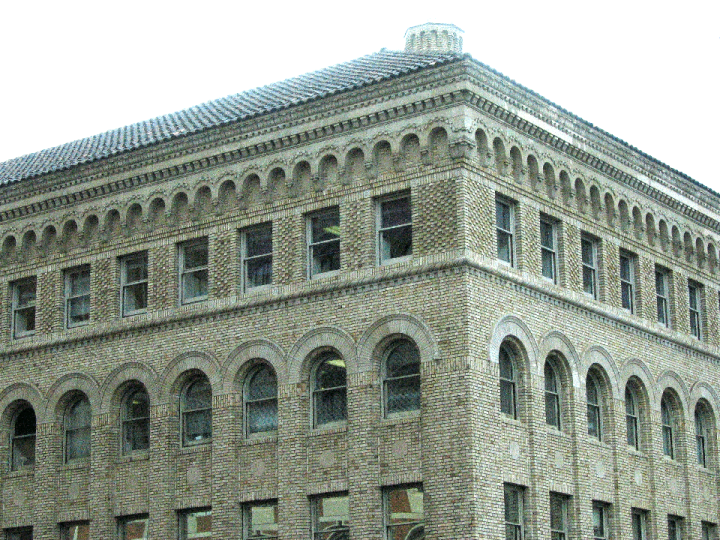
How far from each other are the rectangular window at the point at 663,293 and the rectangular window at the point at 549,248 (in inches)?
213

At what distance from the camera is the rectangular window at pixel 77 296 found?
4291cm

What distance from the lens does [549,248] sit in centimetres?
3988

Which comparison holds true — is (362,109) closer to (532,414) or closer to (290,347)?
(290,347)

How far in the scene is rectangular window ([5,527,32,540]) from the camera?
139 ft

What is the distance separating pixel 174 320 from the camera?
133ft

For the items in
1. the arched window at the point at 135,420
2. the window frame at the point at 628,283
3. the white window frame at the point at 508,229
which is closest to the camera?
the white window frame at the point at 508,229

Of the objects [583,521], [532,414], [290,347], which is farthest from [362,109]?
[583,521]

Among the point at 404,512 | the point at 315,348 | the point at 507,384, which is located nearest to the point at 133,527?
the point at 315,348

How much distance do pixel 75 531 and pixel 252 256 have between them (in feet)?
28.1

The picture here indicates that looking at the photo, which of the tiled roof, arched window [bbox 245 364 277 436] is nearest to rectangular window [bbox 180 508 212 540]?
arched window [bbox 245 364 277 436]

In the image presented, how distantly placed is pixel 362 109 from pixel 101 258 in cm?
898

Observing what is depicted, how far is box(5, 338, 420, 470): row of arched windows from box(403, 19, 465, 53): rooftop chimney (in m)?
14.2

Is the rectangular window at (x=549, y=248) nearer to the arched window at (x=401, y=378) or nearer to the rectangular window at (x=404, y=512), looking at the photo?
the arched window at (x=401, y=378)

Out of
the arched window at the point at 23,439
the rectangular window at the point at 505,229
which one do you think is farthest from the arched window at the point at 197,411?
the rectangular window at the point at 505,229
